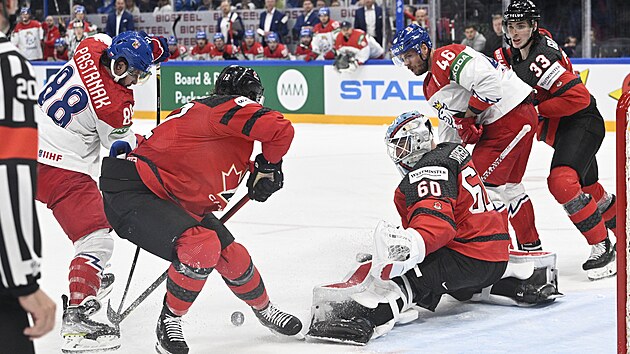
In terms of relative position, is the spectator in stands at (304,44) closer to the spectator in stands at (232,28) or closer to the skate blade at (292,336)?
the spectator in stands at (232,28)

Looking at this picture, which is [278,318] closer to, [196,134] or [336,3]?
[196,134]

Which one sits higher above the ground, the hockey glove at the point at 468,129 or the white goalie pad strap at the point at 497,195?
the hockey glove at the point at 468,129

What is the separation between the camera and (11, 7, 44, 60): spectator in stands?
15648 mm

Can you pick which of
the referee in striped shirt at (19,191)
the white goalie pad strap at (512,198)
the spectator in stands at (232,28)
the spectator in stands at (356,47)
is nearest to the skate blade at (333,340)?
the white goalie pad strap at (512,198)

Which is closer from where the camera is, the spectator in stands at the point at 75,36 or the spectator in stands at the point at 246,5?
the spectator in stands at the point at 246,5

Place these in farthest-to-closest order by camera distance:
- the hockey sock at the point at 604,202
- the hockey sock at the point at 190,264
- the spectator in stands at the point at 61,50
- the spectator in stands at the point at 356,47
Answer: the spectator in stands at the point at 61,50
the spectator in stands at the point at 356,47
the hockey sock at the point at 604,202
the hockey sock at the point at 190,264

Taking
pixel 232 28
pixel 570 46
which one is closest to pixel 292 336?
pixel 570 46

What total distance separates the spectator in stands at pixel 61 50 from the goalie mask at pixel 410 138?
40.4 ft

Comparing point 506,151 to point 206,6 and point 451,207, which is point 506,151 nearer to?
point 451,207

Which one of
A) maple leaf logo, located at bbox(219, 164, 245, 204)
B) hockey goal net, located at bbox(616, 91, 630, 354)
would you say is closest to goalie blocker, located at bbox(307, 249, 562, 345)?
maple leaf logo, located at bbox(219, 164, 245, 204)

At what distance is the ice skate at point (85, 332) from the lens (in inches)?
140

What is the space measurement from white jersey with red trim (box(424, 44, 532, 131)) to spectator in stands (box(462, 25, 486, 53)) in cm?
698

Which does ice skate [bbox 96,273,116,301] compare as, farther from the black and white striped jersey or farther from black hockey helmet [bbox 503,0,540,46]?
black hockey helmet [bbox 503,0,540,46]

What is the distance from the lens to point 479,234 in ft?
12.4
